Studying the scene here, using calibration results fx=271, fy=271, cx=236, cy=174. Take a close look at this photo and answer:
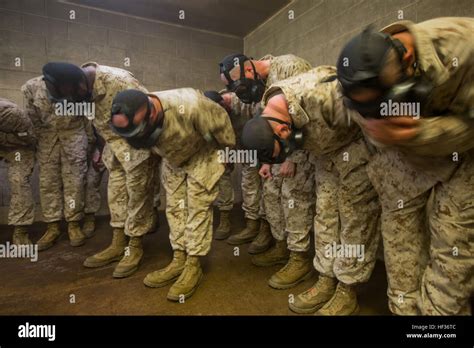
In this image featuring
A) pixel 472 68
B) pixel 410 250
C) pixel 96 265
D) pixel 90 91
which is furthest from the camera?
pixel 96 265

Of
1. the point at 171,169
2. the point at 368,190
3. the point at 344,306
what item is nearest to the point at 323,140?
the point at 368,190

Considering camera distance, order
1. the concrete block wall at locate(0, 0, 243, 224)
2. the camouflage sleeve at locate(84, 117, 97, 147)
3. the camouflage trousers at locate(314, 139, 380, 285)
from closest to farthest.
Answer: the camouflage trousers at locate(314, 139, 380, 285) < the camouflage sleeve at locate(84, 117, 97, 147) < the concrete block wall at locate(0, 0, 243, 224)

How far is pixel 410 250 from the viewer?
3.44 feet

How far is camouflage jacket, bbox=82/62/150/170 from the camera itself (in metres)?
1.76

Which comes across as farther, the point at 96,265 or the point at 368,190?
the point at 96,265

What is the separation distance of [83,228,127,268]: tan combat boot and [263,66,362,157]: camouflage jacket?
1508 mm

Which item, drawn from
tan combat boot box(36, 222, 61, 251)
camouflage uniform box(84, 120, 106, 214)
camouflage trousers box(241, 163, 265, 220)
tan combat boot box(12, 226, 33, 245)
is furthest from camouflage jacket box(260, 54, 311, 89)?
tan combat boot box(12, 226, 33, 245)

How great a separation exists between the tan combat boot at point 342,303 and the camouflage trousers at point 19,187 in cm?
230

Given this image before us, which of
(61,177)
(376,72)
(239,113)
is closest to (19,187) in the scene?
(61,177)

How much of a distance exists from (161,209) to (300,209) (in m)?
2.16

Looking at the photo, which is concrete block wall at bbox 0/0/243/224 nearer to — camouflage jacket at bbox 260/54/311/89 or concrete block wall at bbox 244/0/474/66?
concrete block wall at bbox 244/0/474/66

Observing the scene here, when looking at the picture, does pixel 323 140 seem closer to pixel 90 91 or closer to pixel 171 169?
pixel 171 169

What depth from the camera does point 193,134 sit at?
153 cm

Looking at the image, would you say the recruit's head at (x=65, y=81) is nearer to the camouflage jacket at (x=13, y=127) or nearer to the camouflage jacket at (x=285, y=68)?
the camouflage jacket at (x=13, y=127)
